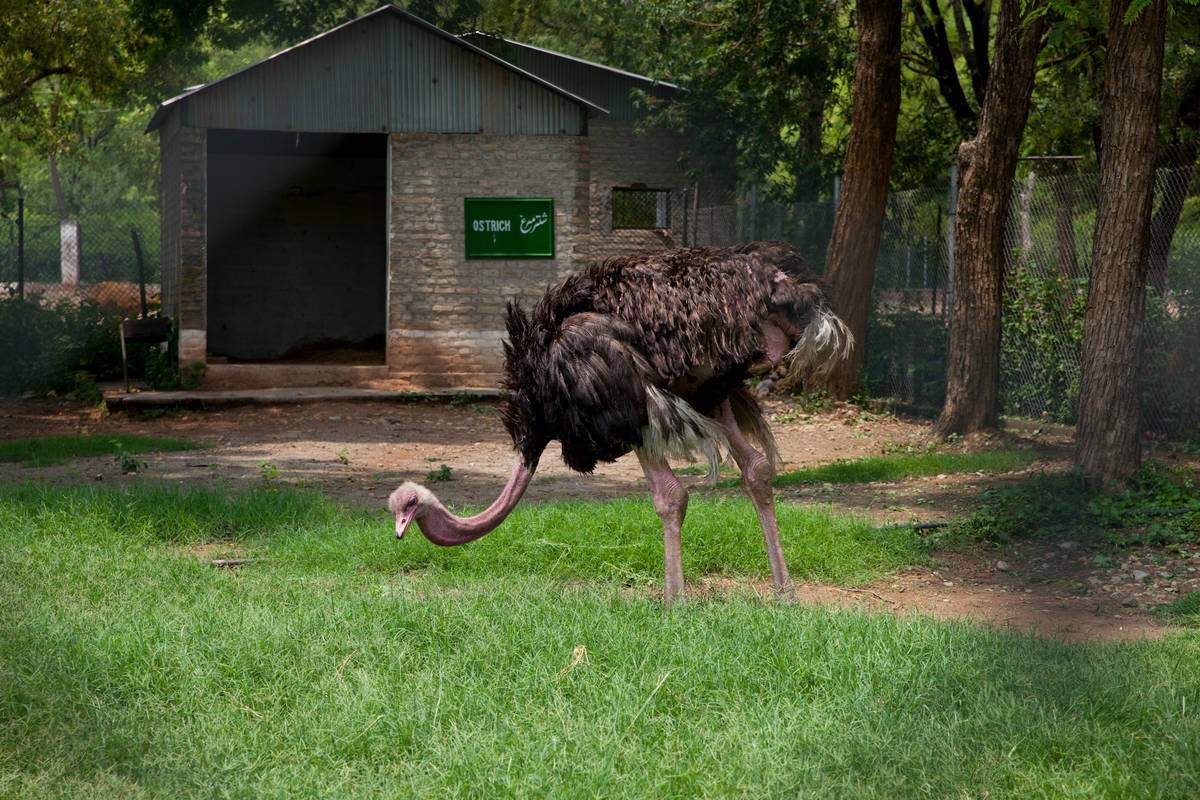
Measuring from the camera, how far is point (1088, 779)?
11.3ft

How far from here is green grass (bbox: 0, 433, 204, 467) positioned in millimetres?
10305

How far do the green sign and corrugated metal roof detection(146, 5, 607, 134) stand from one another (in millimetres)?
973

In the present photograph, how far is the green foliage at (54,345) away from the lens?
15.8 metres

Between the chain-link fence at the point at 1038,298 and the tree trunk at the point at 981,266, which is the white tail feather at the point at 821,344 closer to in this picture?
the chain-link fence at the point at 1038,298

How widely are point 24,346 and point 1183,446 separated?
14.3m

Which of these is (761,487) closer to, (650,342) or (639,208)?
(650,342)

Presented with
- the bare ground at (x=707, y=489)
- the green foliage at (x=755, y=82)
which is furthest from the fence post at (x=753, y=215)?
the bare ground at (x=707, y=489)

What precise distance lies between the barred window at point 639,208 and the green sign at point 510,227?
6.80 metres

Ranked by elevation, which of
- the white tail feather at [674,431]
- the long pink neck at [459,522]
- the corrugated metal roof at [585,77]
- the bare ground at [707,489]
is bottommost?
the bare ground at [707,489]

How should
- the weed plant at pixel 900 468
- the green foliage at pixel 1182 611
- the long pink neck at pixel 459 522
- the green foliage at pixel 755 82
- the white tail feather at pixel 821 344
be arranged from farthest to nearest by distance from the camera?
the green foliage at pixel 755 82, the weed plant at pixel 900 468, the green foliage at pixel 1182 611, the white tail feather at pixel 821 344, the long pink neck at pixel 459 522

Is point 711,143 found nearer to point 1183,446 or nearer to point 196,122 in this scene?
point 196,122

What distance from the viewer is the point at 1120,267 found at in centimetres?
808

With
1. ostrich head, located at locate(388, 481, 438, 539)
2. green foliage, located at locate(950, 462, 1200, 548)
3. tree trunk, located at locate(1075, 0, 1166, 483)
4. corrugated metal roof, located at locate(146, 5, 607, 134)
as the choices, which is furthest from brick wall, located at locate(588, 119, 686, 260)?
ostrich head, located at locate(388, 481, 438, 539)

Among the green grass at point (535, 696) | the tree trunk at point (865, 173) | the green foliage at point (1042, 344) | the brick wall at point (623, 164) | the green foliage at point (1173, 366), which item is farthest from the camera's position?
the brick wall at point (623, 164)
